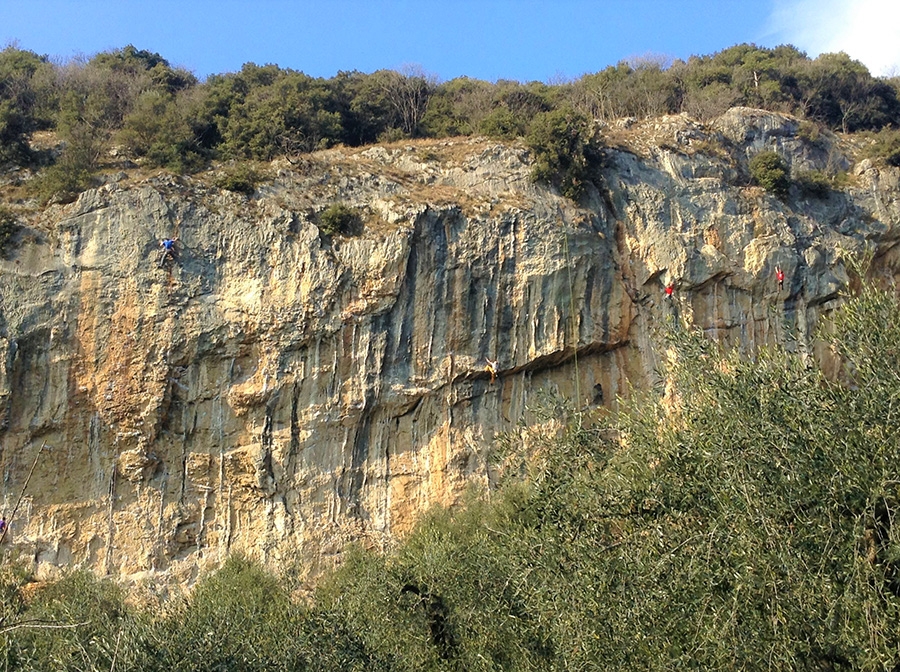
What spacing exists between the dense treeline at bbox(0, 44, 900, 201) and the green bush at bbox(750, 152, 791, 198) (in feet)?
11.7

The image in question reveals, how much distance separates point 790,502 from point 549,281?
13.3 m

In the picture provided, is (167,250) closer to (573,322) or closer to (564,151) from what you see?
(573,322)

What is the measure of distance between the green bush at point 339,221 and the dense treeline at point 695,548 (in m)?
10.9

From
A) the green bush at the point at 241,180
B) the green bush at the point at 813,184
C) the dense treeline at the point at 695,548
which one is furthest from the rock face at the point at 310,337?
the dense treeline at the point at 695,548

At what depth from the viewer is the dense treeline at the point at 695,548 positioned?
23.8ft

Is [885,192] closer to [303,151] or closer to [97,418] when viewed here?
[303,151]

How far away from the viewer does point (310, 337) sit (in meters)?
19.5

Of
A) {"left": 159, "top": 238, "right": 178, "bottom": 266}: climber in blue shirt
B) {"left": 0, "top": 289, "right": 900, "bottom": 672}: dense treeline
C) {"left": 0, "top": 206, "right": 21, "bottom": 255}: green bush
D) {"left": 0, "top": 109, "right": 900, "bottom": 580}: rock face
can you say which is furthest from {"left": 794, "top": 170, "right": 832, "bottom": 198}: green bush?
{"left": 0, "top": 206, "right": 21, "bottom": 255}: green bush

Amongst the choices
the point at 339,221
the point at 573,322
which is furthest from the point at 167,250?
the point at 573,322

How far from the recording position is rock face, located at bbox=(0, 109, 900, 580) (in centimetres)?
1841

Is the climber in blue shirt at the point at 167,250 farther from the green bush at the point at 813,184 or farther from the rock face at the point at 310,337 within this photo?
the green bush at the point at 813,184

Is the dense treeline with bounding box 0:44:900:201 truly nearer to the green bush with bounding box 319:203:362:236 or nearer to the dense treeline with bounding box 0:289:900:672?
the green bush with bounding box 319:203:362:236

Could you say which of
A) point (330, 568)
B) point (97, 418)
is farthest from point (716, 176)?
point (97, 418)

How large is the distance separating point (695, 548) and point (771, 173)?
60.7 feet
